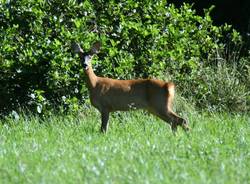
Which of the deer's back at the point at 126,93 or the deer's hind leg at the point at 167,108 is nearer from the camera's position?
the deer's hind leg at the point at 167,108

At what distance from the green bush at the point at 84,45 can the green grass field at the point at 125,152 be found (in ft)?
3.14

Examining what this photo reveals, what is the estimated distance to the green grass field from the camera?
7.16 m

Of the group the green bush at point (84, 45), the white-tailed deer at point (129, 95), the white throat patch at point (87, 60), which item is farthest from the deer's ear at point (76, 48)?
the green bush at point (84, 45)

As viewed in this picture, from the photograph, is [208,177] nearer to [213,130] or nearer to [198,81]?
[213,130]

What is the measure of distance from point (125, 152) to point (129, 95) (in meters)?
3.00

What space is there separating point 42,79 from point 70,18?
1241 mm

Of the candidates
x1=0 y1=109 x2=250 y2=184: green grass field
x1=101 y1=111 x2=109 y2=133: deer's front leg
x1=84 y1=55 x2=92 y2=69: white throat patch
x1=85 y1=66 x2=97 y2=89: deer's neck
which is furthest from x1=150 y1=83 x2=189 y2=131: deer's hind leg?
x1=84 y1=55 x2=92 y2=69: white throat patch

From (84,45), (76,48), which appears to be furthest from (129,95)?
(84,45)

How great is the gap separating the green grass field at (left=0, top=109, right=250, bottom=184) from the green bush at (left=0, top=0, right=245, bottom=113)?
96cm

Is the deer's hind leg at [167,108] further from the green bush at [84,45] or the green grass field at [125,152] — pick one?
the green bush at [84,45]

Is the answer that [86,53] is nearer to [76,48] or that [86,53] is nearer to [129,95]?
[76,48]

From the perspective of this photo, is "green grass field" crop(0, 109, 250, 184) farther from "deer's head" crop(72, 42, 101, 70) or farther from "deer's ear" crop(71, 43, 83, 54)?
"deer's ear" crop(71, 43, 83, 54)

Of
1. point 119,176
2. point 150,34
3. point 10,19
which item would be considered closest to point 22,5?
point 10,19

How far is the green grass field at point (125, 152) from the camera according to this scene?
7.16 metres
